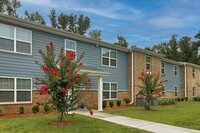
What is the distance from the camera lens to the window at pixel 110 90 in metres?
18.7

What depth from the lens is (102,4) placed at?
1423 cm

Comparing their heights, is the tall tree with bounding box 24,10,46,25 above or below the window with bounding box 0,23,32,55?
above

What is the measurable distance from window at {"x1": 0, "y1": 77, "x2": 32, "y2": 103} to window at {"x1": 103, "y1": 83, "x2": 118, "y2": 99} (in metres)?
7.22

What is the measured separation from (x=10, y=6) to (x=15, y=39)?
21829 millimetres

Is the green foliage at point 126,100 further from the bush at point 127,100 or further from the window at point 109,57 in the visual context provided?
the window at point 109,57

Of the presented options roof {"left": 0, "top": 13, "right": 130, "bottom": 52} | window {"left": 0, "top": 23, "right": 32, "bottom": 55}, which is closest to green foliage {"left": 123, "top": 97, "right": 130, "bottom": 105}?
roof {"left": 0, "top": 13, "right": 130, "bottom": 52}

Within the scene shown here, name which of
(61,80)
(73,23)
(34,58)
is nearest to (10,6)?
(73,23)

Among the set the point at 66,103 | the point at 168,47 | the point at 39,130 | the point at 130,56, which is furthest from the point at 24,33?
the point at 168,47

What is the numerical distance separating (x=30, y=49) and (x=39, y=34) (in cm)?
116

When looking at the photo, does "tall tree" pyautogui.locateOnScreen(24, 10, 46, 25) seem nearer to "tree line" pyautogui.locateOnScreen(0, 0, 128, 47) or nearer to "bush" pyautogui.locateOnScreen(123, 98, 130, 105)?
"tree line" pyautogui.locateOnScreen(0, 0, 128, 47)

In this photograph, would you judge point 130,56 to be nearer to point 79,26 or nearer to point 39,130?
point 39,130

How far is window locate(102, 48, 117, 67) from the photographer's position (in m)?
18.8

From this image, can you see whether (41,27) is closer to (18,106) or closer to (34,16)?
(18,106)

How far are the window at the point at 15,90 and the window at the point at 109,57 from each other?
24.1 feet
